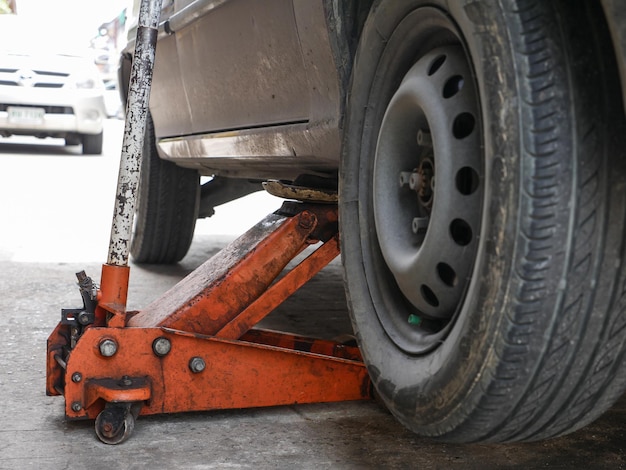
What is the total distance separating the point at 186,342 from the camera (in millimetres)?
2088

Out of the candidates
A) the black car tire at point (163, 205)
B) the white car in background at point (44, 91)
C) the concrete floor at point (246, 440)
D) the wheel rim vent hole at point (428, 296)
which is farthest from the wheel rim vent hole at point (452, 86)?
the white car in background at point (44, 91)

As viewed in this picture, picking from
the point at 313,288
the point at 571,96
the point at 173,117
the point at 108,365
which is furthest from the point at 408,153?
the point at 313,288

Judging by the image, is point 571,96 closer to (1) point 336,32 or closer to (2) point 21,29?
(1) point 336,32

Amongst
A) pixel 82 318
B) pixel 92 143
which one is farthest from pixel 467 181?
pixel 92 143

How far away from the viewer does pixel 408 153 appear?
1.60m

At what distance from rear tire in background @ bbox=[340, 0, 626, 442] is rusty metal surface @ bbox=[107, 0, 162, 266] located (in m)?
0.73

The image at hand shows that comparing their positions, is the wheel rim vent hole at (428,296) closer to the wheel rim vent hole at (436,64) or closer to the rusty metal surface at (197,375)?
the wheel rim vent hole at (436,64)

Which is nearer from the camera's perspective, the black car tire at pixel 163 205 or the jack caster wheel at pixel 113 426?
A: the jack caster wheel at pixel 113 426

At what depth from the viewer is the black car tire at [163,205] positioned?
404cm

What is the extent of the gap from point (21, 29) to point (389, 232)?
11.1 meters

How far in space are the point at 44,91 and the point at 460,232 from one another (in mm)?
10347

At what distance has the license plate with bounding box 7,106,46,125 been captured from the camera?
10711mm

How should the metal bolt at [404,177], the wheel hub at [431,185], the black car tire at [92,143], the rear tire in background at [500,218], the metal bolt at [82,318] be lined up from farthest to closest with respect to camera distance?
the black car tire at [92,143] < the metal bolt at [82,318] < the metal bolt at [404,177] < the wheel hub at [431,185] < the rear tire in background at [500,218]

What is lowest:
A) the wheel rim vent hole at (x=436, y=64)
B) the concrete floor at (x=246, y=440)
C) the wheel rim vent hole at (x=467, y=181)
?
the concrete floor at (x=246, y=440)
